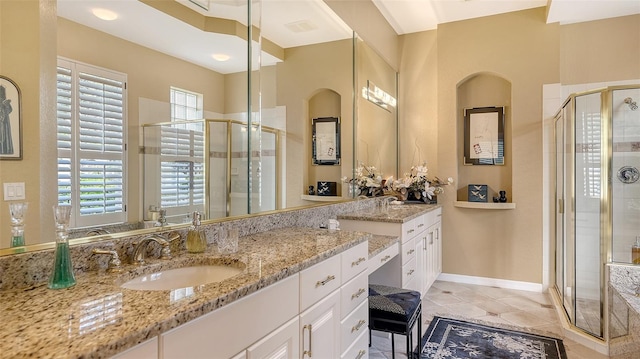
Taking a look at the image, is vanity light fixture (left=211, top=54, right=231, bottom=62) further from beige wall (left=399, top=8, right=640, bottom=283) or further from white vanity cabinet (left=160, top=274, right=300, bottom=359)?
beige wall (left=399, top=8, right=640, bottom=283)

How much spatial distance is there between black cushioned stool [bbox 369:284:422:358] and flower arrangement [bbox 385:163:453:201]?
1.95m

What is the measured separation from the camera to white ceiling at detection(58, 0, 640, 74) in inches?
55.1

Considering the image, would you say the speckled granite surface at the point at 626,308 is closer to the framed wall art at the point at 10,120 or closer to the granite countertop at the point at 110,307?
the granite countertop at the point at 110,307

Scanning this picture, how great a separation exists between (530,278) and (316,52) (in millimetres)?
3216

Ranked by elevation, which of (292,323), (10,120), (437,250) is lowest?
(437,250)

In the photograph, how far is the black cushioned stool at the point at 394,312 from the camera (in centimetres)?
208

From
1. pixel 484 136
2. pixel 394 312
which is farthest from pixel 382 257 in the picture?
pixel 484 136

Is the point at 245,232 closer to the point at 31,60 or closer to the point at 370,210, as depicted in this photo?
the point at 31,60

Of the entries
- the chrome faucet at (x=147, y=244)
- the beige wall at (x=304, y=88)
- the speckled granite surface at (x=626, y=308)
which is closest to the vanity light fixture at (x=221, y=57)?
the beige wall at (x=304, y=88)

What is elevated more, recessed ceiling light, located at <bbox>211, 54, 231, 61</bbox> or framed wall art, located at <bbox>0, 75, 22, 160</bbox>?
recessed ceiling light, located at <bbox>211, 54, 231, 61</bbox>

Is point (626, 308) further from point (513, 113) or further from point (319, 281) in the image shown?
point (513, 113)

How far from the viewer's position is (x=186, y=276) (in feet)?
4.55

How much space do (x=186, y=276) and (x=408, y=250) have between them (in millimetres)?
1954

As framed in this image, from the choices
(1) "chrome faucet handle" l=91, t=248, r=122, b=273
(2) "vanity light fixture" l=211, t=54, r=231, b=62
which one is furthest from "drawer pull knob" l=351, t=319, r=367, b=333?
(2) "vanity light fixture" l=211, t=54, r=231, b=62
